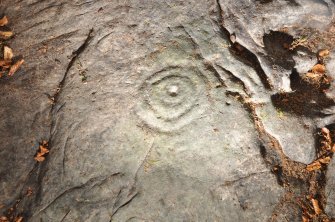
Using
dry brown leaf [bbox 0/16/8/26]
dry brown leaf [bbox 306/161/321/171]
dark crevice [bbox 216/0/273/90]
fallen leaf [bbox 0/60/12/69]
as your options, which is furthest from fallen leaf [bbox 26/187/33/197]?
dry brown leaf [bbox 306/161/321/171]

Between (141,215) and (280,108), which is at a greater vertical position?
(280,108)

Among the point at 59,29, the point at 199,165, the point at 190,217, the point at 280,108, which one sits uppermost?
the point at 59,29

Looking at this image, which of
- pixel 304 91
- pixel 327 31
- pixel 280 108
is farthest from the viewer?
pixel 327 31

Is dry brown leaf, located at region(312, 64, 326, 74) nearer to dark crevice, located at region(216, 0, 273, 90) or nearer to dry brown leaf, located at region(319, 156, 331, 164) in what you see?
dark crevice, located at region(216, 0, 273, 90)

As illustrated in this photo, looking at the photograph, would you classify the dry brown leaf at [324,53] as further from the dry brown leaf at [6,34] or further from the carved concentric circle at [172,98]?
the dry brown leaf at [6,34]

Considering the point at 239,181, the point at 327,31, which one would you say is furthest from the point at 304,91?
the point at 239,181

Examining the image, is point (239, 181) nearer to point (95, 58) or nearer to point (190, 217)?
point (190, 217)
